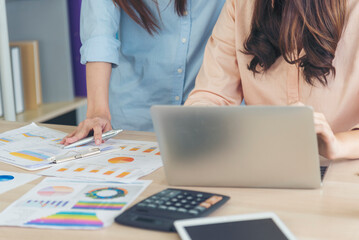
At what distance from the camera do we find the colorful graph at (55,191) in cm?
89

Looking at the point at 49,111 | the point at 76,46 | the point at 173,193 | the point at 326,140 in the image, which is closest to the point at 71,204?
the point at 173,193

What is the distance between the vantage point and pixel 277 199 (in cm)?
85

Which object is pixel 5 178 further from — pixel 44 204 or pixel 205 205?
pixel 205 205

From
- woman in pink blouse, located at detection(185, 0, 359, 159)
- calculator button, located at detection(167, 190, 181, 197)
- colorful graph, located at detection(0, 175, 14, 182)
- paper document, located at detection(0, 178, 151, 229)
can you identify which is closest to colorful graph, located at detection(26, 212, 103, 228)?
paper document, located at detection(0, 178, 151, 229)

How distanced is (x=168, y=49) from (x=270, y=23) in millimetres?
439

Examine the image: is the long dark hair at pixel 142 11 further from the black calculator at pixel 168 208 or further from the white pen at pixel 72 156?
the black calculator at pixel 168 208

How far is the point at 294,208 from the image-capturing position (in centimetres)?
81

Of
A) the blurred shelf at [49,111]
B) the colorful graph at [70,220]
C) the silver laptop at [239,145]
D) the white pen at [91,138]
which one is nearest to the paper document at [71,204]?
the colorful graph at [70,220]

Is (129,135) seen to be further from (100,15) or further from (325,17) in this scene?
(325,17)

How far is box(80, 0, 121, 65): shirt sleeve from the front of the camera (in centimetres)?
153

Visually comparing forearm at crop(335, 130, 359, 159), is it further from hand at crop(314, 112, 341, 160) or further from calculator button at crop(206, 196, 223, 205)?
calculator button at crop(206, 196, 223, 205)

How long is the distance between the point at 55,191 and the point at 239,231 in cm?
36

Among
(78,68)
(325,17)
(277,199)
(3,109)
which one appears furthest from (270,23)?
(78,68)

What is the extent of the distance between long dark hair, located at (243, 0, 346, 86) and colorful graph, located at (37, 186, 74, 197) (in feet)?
2.04
